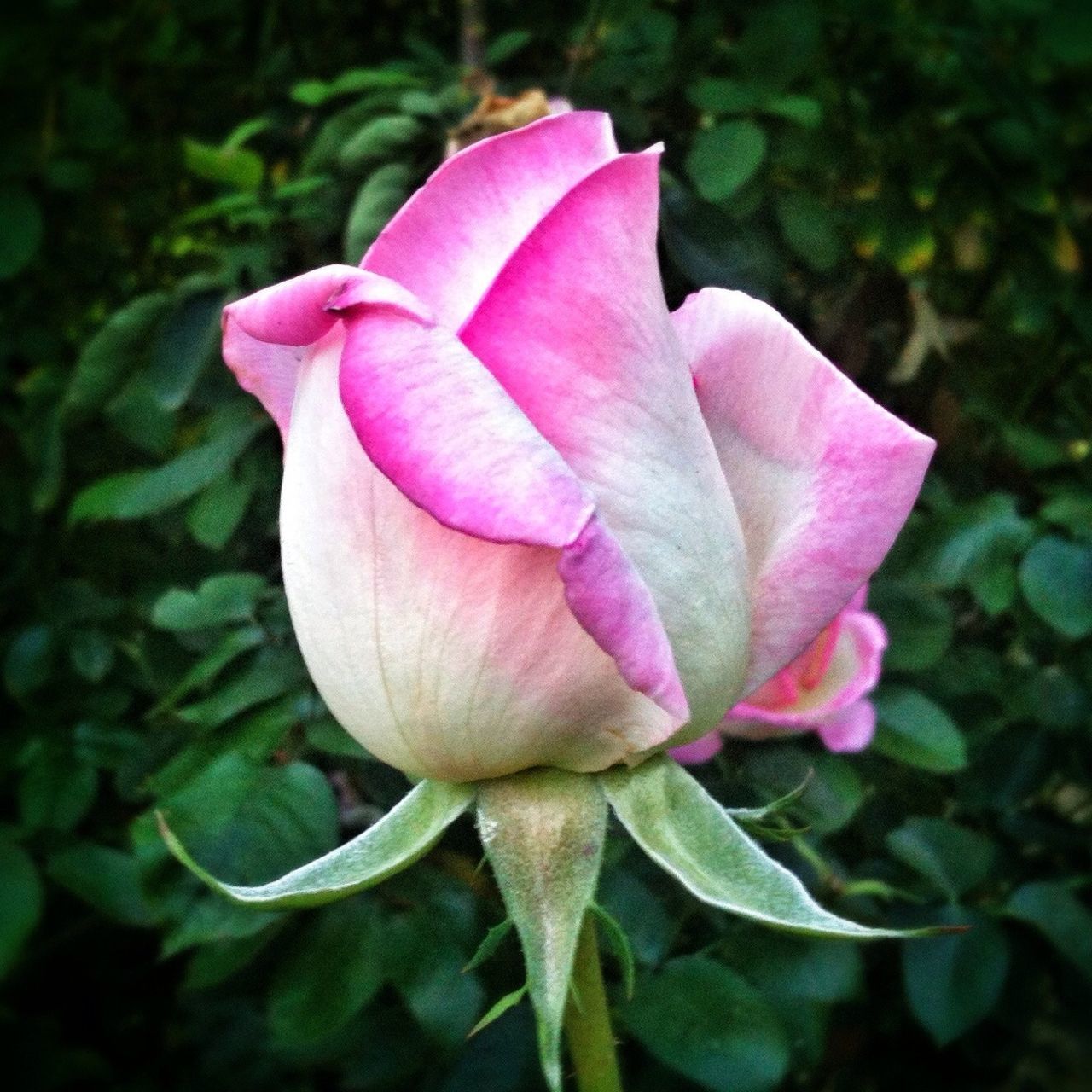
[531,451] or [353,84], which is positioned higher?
[531,451]

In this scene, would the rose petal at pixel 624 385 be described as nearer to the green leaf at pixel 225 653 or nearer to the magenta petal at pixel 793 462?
the magenta petal at pixel 793 462

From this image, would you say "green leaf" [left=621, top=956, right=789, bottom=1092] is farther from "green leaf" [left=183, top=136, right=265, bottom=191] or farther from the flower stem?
"green leaf" [left=183, top=136, right=265, bottom=191]

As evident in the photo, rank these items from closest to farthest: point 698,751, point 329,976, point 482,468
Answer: point 482,468 → point 698,751 → point 329,976

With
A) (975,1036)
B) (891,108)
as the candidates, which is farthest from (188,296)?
(975,1036)

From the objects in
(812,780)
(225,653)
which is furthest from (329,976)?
(812,780)

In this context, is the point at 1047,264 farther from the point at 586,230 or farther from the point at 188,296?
the point at 586,230

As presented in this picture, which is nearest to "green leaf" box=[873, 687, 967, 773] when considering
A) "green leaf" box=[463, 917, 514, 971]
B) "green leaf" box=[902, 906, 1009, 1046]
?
"green leaf" box=[902, 906, 1009, 1046]

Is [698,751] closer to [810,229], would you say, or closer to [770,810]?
[770,810]
